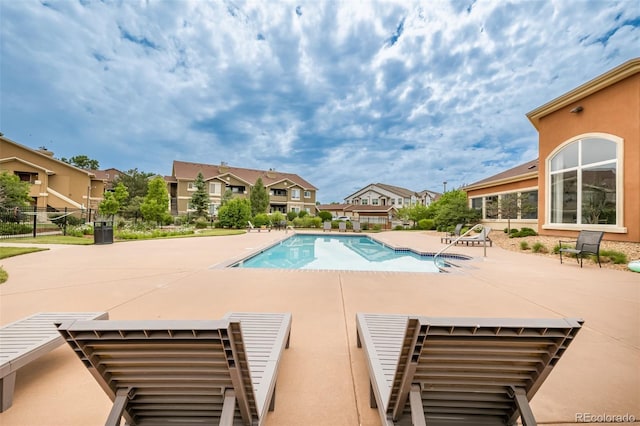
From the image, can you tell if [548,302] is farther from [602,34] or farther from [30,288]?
[602,34]

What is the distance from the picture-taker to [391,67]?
23797mm

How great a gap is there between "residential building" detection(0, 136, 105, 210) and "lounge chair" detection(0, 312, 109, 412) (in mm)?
29582

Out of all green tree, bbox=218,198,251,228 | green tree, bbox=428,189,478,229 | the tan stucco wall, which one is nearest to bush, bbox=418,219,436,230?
green tree, bbox=428,189,478,229

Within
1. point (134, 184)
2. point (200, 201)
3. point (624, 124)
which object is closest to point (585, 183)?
point (624, 124)

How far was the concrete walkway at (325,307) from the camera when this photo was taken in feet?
6.86

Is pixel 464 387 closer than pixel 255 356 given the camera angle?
Yes

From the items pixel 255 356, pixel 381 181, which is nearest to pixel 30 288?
pixel 255 356

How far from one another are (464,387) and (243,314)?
2242 millimetres

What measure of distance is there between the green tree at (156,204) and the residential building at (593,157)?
26347 millimetres

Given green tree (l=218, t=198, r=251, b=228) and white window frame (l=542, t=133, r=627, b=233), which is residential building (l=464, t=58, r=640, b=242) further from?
green tree (l=218, t=198, r=251, b=228)

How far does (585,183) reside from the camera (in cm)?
1074

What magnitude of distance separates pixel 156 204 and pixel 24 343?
24.5 meters

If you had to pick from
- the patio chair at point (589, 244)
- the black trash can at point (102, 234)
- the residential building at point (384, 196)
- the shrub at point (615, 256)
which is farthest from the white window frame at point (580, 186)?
the residential building at point (384, 196)

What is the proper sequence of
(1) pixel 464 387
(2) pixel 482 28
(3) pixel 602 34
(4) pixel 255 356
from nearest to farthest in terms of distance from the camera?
1. (1) pixel 464 387
2. (4) pixel 255 356
3. (3) pixel 602 34
4. (2) pixel 482 28
